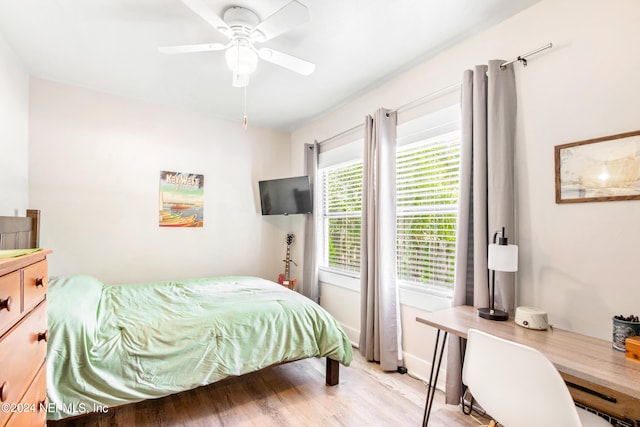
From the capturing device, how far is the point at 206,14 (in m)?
1.63

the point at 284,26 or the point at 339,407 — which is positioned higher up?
the point at 284,26

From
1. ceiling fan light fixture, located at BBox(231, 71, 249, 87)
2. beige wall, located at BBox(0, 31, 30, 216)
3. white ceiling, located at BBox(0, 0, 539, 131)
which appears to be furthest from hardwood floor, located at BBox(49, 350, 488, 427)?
white ceiling, located at BBox(0, 0, 539, 131)

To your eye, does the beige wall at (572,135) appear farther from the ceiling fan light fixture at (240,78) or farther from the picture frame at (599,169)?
A: the ceiling fan light fixture at (240,78)

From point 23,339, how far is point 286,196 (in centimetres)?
299

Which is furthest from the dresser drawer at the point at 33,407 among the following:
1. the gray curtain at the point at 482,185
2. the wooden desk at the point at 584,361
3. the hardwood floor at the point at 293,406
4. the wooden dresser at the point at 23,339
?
the gray curtain at the point at 482,185

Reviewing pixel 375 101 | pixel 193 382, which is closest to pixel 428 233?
pixel 375 101

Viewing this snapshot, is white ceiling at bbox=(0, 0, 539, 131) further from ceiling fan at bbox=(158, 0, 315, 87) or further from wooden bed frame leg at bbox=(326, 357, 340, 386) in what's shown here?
wooden bed frame leg at bbox=(326, 357, 340, 386)

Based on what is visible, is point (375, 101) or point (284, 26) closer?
point (284, 26)

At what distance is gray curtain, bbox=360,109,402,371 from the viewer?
257 cm

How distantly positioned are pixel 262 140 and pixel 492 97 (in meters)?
2.98

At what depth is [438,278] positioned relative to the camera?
8.00ft

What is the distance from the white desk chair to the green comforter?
1.17m

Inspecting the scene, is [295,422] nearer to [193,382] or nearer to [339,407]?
[339,407]

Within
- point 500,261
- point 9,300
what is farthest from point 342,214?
point 9,300
